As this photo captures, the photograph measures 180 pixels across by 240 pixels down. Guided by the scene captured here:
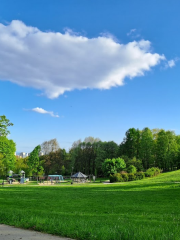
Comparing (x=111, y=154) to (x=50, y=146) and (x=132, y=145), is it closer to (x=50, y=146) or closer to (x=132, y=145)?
(x=132, y=145)

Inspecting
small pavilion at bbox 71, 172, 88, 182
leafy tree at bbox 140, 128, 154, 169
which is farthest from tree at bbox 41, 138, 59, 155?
leafy tree at bbox 140, 128, 154, 169

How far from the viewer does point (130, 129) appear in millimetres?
73625

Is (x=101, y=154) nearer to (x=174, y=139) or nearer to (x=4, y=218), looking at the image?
(x=174, y=139)

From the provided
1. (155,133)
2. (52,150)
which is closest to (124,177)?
(155,133)

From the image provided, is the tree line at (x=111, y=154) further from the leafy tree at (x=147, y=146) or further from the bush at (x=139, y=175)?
the bush at (x=139, y=175)

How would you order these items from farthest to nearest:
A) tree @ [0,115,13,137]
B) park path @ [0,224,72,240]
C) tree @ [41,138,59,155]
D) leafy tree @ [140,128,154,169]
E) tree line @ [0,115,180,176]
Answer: tree @ [41,138,59,155]
leafy tree @ [140,128,154,169]
tree line @ [0,115,180,176]
tree @ [0,115,13,137]
park path @ [0,224,72,240]

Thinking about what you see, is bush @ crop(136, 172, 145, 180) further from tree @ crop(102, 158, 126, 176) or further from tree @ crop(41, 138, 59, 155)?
tree @ crop(41, 138, 59, 155)

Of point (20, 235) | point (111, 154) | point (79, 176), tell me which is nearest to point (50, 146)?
point (111, 154)

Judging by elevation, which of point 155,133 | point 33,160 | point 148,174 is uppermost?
point 155,133

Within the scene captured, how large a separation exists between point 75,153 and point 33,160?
81.9 ft

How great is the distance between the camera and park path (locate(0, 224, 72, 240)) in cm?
522

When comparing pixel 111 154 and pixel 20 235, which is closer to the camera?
pixel 20 235

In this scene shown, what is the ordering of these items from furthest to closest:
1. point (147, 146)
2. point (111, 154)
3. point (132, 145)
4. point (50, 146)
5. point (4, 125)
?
point (50, 146)
point (111, 154)
point (132, 145)
point (147, 146)
point (4, 125)

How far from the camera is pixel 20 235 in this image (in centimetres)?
547
